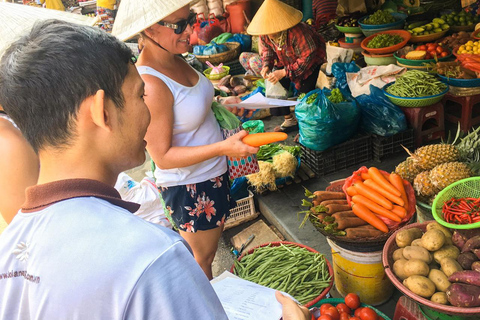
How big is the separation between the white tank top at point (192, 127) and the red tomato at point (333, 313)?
1085 mm

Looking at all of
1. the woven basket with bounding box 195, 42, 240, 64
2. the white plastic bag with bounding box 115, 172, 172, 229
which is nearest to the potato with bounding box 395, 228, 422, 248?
the white plastic bag with bounding box 115, 172, 172, 229

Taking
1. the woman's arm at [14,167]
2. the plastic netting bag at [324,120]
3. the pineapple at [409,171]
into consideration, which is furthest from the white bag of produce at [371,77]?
the woman's arm at [14,167]

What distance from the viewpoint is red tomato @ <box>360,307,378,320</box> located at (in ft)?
7.55

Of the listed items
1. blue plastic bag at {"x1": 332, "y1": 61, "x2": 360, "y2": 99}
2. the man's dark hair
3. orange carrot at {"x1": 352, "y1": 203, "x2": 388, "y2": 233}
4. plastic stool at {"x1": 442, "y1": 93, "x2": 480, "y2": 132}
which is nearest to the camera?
the man's dark hair

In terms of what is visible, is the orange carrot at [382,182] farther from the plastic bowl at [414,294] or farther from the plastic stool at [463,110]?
the plastic stool at [463,110]

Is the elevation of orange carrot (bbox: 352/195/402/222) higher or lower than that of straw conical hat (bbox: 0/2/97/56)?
lower

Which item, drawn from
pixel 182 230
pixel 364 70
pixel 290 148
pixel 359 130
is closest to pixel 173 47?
pixel 182 230

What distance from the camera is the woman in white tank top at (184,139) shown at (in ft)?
7.38

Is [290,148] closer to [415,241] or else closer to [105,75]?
[415,241]

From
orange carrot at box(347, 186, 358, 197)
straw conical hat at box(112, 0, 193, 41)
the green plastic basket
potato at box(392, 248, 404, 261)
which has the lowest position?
orange carrot at box(347, 186, 358, 197)

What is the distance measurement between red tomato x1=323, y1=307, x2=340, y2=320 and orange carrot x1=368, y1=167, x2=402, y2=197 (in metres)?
0.93

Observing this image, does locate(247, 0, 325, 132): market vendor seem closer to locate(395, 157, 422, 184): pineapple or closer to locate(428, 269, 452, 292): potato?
locate(395, 157, 422, 184): pineapple

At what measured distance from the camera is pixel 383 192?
9.22ft

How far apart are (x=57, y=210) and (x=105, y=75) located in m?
0.36
